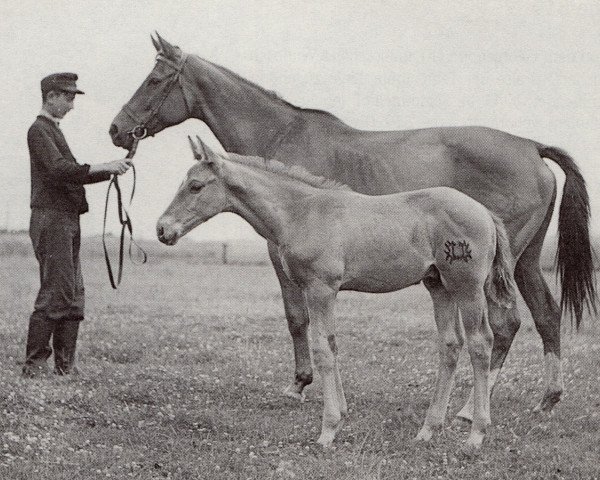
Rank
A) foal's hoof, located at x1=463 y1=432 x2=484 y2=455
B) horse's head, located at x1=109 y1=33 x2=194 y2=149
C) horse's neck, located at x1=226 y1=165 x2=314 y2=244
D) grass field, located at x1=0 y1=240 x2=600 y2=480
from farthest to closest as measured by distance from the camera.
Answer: horse's head, located at x1=109 y1=33 x2=194 y2=149 < horse's neck, located at x1=226 y1=165 x2=314 y2=244 < foal's hoof, located at x1=463 y1=432 x2=484 y2=455 < grass field, located at x1=0 y1=240 x2=600 y2=480

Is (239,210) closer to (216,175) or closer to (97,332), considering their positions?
(216,175)

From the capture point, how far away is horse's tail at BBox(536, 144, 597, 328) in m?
8.88

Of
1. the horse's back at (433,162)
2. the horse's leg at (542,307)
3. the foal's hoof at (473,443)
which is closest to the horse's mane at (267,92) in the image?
the horse's back at (433,162)

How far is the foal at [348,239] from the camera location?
659 cm

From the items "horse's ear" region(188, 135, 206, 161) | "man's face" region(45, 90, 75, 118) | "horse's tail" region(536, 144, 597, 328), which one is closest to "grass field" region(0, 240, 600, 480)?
"horse's tail" region(536, 144, 597, 328)

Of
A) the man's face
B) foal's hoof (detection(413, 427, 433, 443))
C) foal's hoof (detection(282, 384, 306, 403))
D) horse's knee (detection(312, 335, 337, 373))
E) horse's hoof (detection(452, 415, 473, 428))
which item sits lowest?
foal's hoof (detection(282, 384, 306, 403))

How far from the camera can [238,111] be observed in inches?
348

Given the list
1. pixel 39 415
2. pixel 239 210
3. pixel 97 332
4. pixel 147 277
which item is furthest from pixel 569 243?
pixel 147 277

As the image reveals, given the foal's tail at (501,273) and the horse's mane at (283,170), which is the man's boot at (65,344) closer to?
the horse's mane at (283,170)

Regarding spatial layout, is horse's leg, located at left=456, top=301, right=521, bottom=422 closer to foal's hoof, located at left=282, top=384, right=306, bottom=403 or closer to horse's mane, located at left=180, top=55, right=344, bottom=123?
foal's hoof, located at left=282, top=384, right=306, bottom=403

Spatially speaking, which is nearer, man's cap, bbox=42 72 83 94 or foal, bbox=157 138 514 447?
foal, bbox=157 138 514 447

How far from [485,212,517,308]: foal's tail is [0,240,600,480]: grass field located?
121 centimetres

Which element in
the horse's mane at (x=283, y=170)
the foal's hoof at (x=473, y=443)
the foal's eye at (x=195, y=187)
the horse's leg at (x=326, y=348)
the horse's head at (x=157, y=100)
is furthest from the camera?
the horse's head at (x=157, y=100)

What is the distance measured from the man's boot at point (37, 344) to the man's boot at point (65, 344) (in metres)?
0.27
